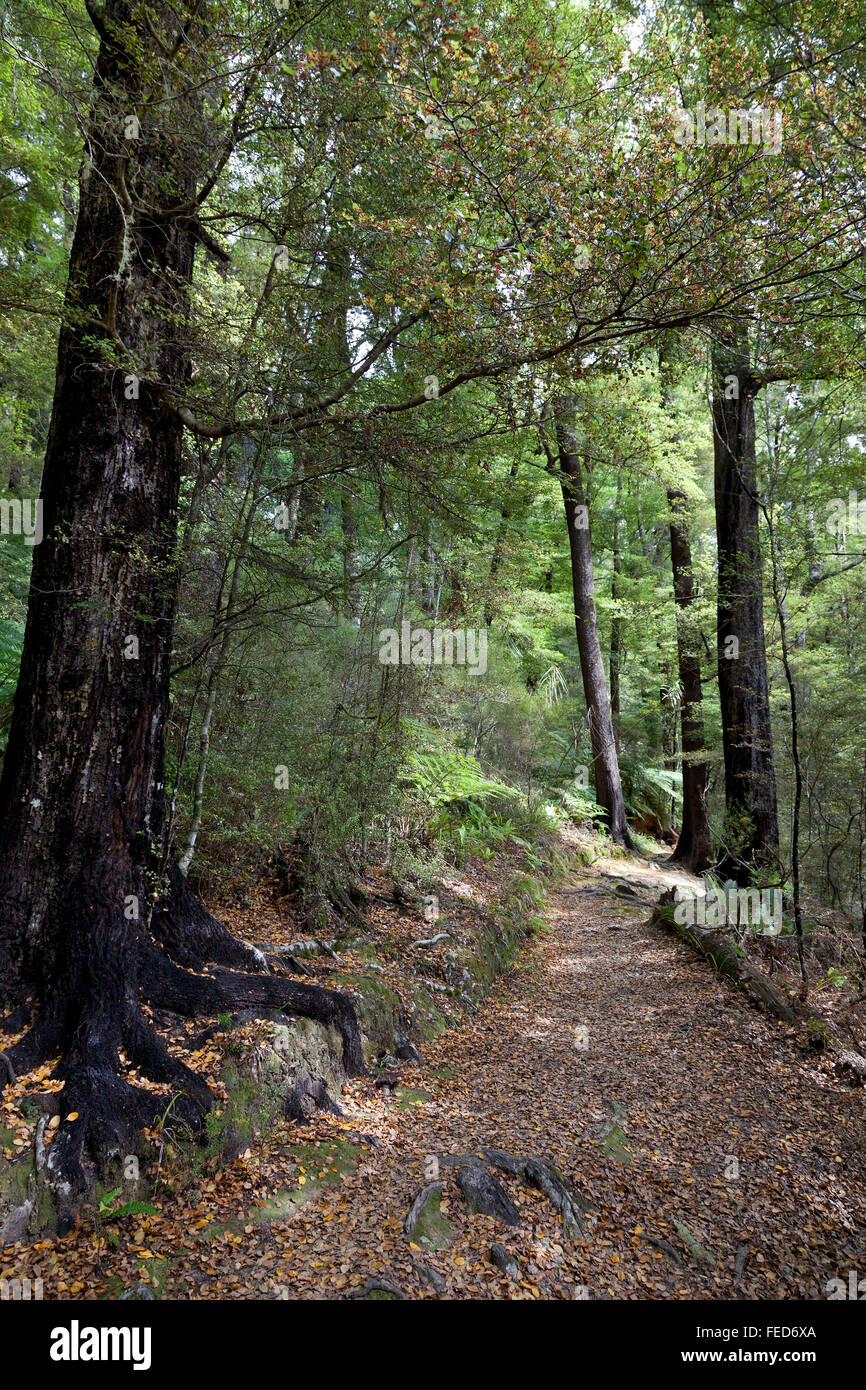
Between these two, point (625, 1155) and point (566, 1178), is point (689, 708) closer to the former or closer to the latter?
point (625, 1155)

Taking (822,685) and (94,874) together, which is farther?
(822,685)

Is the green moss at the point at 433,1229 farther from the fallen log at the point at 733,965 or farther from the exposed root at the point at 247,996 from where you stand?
the fallen log at the point at 733,965

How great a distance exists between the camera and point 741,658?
780cm

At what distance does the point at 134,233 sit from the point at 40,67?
929 millimetres

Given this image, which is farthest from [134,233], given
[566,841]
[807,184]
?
[566,841]

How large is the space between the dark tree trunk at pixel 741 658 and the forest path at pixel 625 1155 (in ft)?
6.14

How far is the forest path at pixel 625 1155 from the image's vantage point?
2.76 m

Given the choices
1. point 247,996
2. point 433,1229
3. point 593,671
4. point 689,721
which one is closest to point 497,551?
point 689,721

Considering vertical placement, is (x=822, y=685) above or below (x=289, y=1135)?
above

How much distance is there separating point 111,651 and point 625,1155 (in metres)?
4.05

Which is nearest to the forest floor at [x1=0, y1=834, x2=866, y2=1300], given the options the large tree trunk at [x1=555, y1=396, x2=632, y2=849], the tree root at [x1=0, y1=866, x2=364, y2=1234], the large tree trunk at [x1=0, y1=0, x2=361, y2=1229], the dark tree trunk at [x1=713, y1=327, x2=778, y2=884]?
the tree root at [x1=0, y1=866, x2=364, y2=1234]

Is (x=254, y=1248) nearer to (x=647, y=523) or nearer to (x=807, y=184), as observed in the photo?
(x=807, y=184)

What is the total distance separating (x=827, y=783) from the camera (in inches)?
279

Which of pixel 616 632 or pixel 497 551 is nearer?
pixel 497 551
